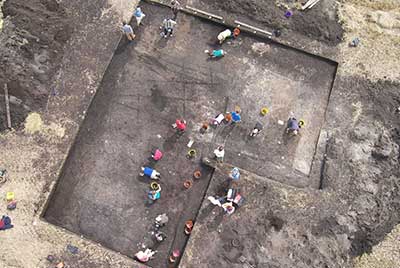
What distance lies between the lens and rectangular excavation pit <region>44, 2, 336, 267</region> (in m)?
12.4

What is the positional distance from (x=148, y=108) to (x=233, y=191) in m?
3.80

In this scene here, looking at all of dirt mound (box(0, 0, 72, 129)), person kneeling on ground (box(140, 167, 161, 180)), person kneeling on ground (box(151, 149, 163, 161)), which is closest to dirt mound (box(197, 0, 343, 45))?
dirt mound (box(0, 0, 72, 129))

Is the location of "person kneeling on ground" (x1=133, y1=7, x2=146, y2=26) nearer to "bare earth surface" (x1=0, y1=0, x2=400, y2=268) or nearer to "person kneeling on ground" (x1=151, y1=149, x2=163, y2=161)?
"bare earth surface" (x1=0, y1=0, x2=400, y2=268)

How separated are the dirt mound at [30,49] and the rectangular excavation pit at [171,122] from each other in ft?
5.97

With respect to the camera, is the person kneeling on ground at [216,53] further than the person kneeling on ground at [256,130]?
Yes

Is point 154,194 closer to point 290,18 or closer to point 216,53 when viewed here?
point 216,53

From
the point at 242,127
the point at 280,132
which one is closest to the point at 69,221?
the point at 242,127

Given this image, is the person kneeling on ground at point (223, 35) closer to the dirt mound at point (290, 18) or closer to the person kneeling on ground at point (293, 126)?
the dirt mound at point (290, 18)

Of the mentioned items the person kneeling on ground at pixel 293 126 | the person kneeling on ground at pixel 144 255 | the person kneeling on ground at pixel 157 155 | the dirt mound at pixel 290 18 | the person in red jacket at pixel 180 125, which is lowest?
the person kneeling on ground at pixel 144 255

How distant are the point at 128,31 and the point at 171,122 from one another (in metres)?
3.28

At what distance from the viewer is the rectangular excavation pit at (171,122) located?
1242 centimetres

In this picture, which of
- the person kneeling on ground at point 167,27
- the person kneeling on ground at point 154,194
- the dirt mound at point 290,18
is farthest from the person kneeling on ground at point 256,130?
the person kneeling on ground at point 167,27

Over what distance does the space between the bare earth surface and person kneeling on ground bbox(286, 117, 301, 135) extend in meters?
0.36

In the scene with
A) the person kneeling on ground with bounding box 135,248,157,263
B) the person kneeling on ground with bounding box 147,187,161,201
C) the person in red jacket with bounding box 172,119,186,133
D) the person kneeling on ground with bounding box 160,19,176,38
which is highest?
the person kneeling on ground with bounding box 160,19,176,38
